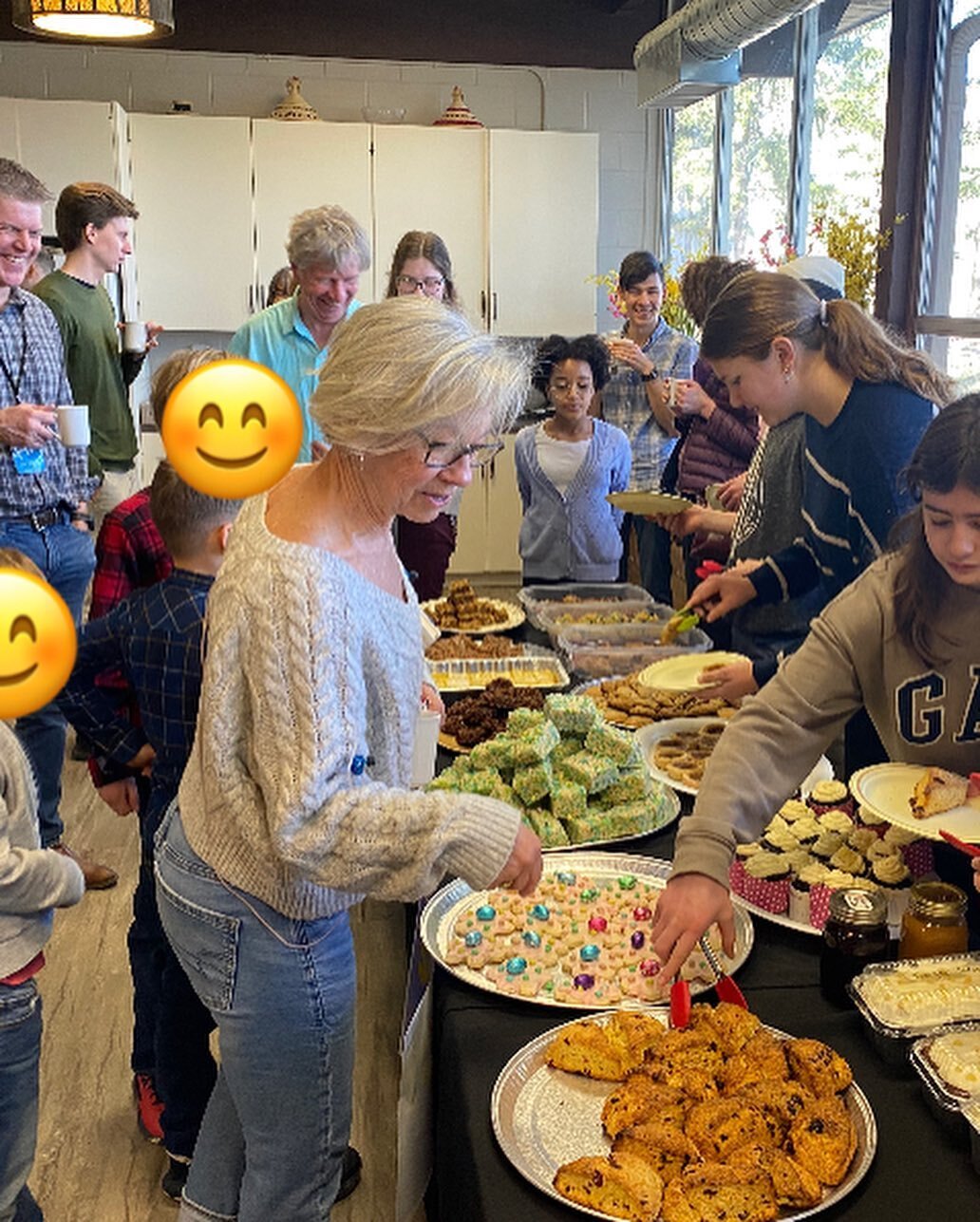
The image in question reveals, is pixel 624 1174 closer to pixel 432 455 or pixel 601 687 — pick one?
pixel 432 455

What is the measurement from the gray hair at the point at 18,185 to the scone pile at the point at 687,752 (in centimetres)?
195

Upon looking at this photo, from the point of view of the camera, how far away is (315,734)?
1045 millimetres

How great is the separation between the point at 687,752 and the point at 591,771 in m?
0.38

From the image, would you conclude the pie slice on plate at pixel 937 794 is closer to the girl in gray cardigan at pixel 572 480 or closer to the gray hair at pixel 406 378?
the gray hair at pixel 406 378

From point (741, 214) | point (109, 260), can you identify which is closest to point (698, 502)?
point (109, 260)

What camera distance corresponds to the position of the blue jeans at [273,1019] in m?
1.21

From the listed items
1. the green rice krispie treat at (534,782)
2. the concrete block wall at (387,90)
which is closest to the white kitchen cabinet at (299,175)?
the concrete block wall at (387,90)

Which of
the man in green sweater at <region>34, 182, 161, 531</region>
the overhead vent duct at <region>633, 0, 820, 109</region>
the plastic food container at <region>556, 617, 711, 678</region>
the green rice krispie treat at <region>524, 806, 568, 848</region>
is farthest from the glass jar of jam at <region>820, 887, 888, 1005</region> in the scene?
the overhead vent duct at <region>633, 0, 820, 109</region>

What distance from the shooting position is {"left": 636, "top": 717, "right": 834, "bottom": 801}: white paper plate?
Answer: 1.96 m

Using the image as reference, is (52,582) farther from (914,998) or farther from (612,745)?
(914,998)

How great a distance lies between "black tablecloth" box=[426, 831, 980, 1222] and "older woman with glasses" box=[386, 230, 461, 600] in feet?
6.13

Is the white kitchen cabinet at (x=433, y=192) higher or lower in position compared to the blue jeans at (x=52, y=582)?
higher

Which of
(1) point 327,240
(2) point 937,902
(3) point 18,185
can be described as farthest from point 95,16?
(2) point 937,902

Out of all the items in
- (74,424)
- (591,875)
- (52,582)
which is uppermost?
(74,424)
